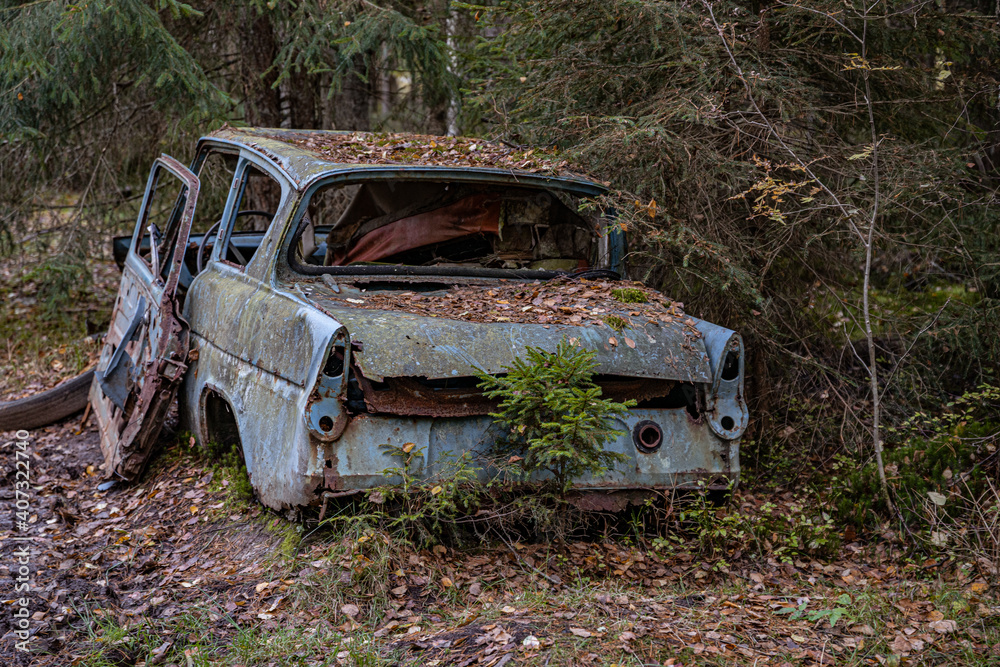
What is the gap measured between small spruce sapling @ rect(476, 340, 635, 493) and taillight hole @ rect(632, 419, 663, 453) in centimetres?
26

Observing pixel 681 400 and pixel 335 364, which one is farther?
pixel 681 400

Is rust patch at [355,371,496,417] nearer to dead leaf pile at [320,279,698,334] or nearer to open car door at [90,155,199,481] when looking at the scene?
dead leaf pile at [320,279,698,334]

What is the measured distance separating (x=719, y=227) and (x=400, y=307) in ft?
8.75

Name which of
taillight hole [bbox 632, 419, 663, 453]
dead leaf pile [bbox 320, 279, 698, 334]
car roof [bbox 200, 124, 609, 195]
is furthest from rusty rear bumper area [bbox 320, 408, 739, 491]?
car roof [bbox 200, 124, 609, 195]

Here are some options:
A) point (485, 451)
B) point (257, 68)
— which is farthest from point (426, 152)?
point (257, 68)

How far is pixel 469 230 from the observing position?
529 centimetres

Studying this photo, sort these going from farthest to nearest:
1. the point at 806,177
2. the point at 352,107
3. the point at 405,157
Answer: the point at 352,107, the point at 806,177, the point at 405,157

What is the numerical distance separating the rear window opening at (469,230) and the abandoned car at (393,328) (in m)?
0.01

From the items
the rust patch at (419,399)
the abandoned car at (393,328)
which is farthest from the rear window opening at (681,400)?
the rust patch at (419,399)

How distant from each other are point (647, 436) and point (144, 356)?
3117 millimetres

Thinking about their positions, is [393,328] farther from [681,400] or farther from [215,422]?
[215,422]

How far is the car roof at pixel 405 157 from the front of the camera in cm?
475

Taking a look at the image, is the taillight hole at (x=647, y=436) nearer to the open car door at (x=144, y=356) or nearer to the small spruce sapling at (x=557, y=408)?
the small spruce sapling at (x=557, y=408)

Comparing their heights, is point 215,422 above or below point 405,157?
below
